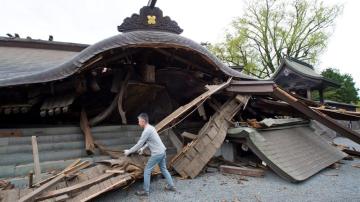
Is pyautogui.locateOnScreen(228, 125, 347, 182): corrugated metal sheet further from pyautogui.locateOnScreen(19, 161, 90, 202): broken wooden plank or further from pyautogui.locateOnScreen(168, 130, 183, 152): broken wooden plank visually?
pyautogui.locateOnScreen(19, 161, 90, 202): broken wooden plank

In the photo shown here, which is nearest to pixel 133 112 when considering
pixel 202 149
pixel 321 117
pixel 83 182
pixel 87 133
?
pixel 87 133

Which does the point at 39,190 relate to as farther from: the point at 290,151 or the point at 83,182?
the point at 290,151

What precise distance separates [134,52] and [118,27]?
2.98 feet

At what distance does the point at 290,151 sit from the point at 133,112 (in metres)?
4.33

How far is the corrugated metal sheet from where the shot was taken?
518cm

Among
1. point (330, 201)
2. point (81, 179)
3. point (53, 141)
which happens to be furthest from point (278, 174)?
point (53, 141)

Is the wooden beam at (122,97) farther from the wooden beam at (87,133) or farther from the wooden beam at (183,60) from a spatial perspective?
the wooden beam at (183,60)

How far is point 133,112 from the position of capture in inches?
284

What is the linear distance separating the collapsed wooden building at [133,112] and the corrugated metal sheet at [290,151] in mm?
29

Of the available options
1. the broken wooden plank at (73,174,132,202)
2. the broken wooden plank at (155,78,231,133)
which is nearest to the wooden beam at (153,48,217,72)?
the broken wooden plank at (155,78,231,133)

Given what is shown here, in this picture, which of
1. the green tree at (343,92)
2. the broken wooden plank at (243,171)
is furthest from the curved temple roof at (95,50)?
the green tree at (343,92)

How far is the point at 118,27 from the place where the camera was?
21.3 ft

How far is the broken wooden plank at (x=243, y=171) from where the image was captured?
5359 millimetres

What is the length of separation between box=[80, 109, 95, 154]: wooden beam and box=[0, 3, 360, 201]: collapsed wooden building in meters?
0.03
